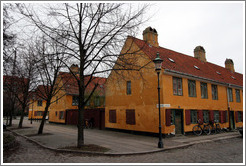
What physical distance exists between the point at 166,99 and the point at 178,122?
7.77 ft

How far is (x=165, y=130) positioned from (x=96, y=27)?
862 centimetres

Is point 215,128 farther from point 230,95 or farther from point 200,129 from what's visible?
point 230,95

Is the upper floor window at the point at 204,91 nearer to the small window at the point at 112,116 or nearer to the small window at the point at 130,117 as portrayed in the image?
the small window at the point at 130,117

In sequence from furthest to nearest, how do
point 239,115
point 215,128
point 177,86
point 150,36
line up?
point 239,115 → point 150,36 → point 215,128 → point 177,86

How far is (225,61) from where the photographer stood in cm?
2812

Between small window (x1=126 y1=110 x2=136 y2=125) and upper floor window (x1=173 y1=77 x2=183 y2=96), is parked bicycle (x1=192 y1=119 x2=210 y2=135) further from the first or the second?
small window (x1=126 y1=110 x2=136 y2=125)

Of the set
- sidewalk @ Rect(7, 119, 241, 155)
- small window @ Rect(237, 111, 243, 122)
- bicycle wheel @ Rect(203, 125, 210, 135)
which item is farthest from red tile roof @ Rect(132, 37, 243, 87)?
sidewalk @ Rect(7, 119, 241, 155)

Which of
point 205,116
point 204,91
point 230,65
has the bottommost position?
point 205,116

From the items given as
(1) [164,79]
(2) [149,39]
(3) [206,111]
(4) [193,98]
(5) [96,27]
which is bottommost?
(3) [206,111]

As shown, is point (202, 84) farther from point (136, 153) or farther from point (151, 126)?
point (136, 153)

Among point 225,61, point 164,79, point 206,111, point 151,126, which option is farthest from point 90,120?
point 225,61

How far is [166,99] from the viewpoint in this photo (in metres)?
13.8

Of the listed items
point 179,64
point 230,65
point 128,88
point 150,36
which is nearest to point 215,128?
point 179,64

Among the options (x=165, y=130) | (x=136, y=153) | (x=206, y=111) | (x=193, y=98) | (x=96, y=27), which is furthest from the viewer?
(x=206, y=111)
